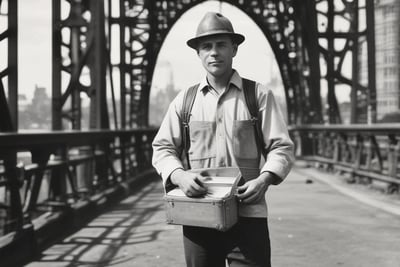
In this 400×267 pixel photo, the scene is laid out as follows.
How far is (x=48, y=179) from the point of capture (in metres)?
7.35

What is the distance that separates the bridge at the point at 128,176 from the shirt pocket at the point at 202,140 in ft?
9.97

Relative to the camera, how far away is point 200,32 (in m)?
2.66

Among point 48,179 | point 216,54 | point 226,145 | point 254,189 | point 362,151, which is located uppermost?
point 216,54

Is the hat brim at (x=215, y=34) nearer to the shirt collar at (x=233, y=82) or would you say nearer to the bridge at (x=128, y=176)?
the shirt collar at (x=233, y=82)

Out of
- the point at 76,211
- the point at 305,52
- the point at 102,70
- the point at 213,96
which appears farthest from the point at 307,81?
the point at 213,96

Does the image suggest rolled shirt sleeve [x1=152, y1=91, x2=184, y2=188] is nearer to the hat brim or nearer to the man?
the man

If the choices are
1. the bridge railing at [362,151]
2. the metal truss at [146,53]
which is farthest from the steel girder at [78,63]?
the bridge railing at [362,151]

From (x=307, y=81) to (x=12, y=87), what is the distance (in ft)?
47.6

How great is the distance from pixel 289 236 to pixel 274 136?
14.4 feet

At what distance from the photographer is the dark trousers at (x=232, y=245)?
2566mm

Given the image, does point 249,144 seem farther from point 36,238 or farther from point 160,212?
Result: point 160,212

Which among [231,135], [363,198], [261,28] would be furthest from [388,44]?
[231,135]

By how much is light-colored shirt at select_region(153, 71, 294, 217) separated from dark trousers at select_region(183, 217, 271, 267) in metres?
0.10

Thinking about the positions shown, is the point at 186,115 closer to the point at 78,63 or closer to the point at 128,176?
the point at 78,63
